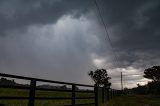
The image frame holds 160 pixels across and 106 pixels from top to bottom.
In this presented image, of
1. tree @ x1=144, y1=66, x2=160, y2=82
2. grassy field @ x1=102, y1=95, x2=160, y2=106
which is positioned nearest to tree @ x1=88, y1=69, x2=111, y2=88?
tree @ x1=144, y1=66, x2=160, y2=82

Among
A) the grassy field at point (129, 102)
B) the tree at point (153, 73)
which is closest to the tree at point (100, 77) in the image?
the tree at point (153, 73)

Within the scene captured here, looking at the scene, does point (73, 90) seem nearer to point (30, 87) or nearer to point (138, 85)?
point (30, 87)

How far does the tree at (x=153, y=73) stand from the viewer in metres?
101

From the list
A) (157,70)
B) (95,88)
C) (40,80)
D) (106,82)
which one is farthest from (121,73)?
(40,80)

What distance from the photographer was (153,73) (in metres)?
103

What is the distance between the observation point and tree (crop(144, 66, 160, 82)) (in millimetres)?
101000

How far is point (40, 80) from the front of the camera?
Result: 772 centimetres

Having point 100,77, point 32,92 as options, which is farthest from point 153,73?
point 32,92

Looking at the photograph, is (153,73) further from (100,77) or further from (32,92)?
(32,92)

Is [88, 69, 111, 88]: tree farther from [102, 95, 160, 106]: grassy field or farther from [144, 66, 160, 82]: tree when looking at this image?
[102, 95, 160, 106]: grassy field

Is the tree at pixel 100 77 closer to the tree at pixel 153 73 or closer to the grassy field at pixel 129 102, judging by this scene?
the tree at pixel 153 73

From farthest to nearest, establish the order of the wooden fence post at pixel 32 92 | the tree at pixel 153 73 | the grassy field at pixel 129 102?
the tree at pixel 153 73, the grassy field at pixel 129 102, the wooden fence post at pixel 32 92

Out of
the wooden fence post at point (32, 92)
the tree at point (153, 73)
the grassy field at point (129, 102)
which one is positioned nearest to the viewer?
the wooden fence post at point (32, 92)

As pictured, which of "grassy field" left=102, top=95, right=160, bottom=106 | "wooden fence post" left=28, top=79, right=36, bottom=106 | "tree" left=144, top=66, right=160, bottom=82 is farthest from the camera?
"tree" left=144, top=66, right=160, bottom=82
